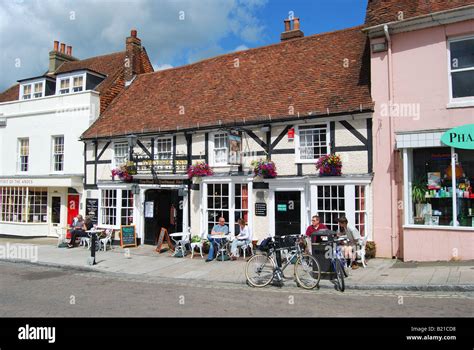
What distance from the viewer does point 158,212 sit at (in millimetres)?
17469

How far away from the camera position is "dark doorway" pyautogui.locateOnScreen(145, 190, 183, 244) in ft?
56.1

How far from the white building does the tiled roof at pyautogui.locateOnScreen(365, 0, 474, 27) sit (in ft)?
43.0

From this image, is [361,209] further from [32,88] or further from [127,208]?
[32,88]

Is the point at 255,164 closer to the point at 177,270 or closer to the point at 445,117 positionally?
the point at 177,270

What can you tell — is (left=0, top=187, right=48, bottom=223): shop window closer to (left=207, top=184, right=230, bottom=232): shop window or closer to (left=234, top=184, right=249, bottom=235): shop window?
(left=207, top=184, right=230, bottom=232): shop window

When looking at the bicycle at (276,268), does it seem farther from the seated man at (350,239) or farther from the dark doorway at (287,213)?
the dark doorway at (287,213)


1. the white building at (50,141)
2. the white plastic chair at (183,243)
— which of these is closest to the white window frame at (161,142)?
the white plastic chair at (183,243)

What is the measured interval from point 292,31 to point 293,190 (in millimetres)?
8610

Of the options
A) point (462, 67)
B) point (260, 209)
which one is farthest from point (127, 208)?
point (462, 67)

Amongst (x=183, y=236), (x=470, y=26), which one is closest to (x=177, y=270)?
(x=183, y=236)

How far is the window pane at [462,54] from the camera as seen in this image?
37.5 ft

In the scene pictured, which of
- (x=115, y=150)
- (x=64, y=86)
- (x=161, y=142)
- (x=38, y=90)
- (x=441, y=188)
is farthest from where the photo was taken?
(x=38, y=90)

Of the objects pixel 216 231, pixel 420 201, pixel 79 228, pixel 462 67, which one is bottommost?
pixel 79 228
